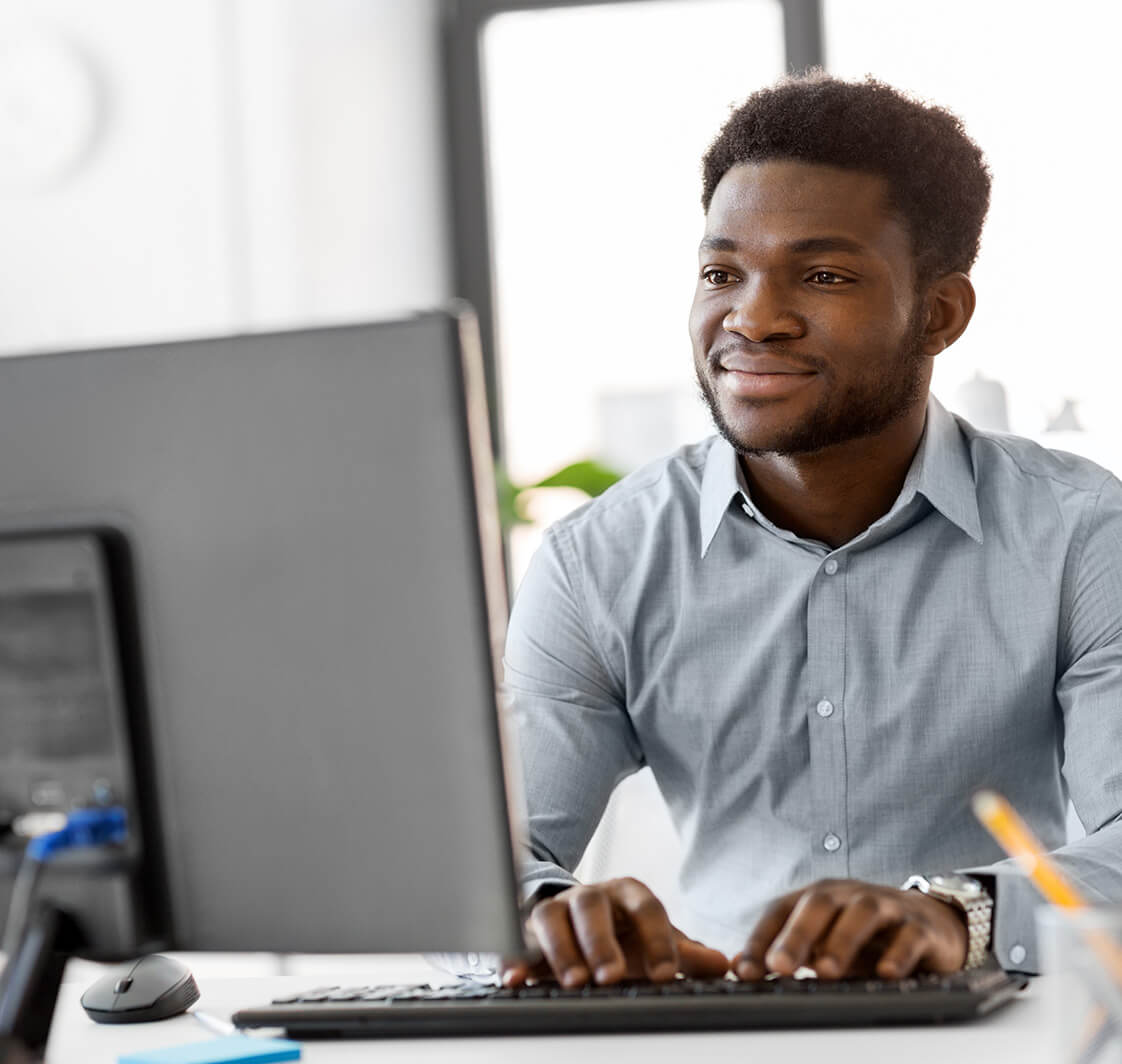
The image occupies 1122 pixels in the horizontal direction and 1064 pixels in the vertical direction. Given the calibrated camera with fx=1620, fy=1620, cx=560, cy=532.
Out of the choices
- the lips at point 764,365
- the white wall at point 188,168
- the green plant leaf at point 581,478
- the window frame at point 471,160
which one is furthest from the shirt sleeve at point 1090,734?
the window frame at point 471,160

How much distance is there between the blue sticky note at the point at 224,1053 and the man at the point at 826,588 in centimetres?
54

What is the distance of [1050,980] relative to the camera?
73 cm

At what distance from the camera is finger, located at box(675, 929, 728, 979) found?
3.60 feet

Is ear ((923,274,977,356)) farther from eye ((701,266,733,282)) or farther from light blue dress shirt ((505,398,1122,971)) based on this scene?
eye ((701,266,733,282))

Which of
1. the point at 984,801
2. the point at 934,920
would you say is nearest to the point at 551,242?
the point at 934,920

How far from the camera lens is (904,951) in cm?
104

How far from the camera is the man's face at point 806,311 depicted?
1589 millimetres

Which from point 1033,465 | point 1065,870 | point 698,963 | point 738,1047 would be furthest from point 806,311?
point 738,1047

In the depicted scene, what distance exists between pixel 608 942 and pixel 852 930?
0.16 m

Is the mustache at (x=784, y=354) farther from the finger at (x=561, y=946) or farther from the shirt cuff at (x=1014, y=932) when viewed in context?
the finger at (x=561, y=946)

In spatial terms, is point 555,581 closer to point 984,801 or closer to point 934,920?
point 934,920

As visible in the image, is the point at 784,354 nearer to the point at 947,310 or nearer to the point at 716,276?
the point at 716,276

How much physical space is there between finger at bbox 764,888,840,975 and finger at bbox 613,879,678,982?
66 millimetres

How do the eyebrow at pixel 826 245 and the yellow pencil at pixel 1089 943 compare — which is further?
the eyebrow at pixel 826 245
